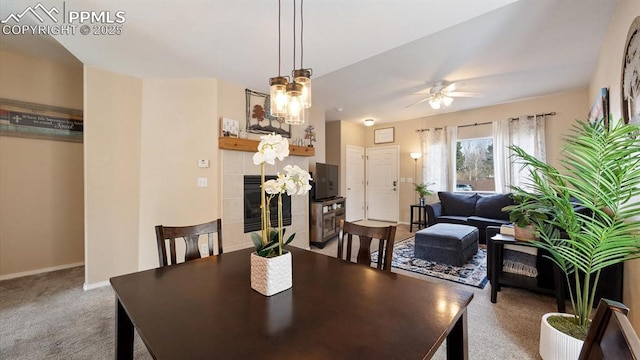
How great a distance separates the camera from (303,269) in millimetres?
1401

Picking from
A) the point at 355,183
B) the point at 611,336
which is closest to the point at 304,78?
the point at 611,336

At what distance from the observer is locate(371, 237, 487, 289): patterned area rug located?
286 centimetres

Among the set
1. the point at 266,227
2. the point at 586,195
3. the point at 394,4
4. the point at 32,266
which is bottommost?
the point at 32,266

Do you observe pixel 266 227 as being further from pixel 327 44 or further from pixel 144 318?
pixel 327 44

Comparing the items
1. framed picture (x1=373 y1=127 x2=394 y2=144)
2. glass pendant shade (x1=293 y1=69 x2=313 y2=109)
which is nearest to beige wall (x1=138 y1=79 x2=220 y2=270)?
glass pendant shade (x1=293 y1=69 x2=313 y2=109)

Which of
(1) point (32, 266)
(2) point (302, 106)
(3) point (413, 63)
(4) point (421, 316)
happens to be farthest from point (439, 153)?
(1) point (32, 266)

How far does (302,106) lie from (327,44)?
3.71ft

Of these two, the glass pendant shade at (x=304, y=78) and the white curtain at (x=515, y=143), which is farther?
the white curtain at (x=515, y=143)

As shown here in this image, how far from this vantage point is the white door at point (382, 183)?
6535mm

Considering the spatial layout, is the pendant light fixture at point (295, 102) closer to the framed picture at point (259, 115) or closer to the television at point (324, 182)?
the framed picture at point (259, 115)

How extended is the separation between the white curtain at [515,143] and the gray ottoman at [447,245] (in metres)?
1.89

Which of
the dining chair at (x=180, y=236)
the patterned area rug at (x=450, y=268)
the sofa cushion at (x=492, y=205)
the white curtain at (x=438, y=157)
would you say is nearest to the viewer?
the dining chair at (x=180, y=236)

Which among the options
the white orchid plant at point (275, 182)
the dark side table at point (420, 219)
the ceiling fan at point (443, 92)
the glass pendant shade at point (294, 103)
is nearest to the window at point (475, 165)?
the dark side table at point (420, 219)

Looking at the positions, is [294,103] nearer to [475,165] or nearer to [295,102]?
[295,102]
